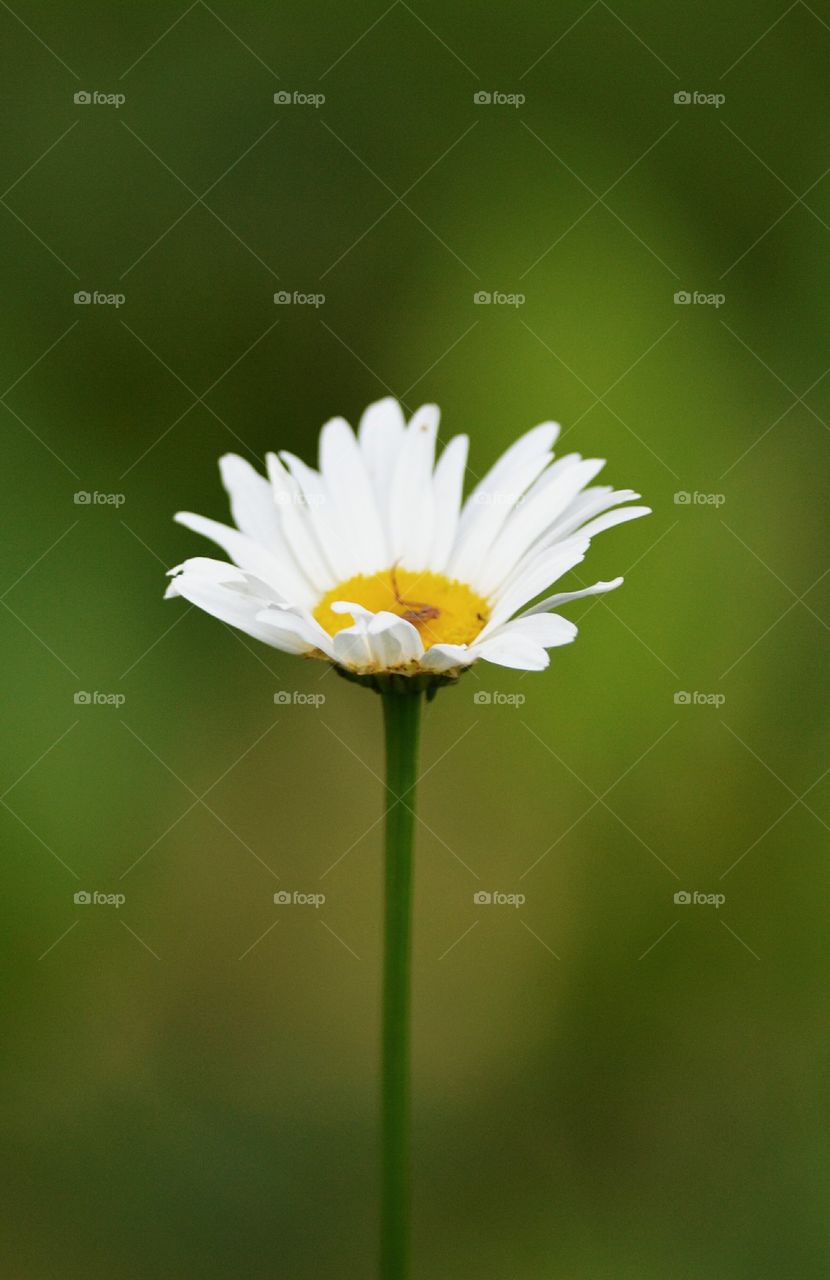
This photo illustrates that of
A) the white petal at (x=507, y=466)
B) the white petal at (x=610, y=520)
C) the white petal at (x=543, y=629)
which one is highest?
the white petal at (x=507, y=466)

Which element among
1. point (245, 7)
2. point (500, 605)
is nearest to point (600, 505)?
point (500, 605)

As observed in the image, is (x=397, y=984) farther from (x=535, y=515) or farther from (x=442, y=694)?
(x=442, y=694)

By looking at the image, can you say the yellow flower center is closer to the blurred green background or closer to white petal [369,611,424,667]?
white petal [369,611,424,667]

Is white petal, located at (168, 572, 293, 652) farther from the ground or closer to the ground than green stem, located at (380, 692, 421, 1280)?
farther from the ground

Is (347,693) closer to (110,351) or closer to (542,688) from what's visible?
(542,688)

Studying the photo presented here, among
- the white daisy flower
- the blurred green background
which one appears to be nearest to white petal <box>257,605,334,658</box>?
the white daisy flower

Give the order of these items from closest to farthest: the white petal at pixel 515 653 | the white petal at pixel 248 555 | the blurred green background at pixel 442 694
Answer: the white petal at pixel 515 653, the white petal at pixel 248 555, the blurred green background at pixel 442 694

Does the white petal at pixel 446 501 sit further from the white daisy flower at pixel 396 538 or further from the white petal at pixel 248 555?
the white petal at pixel 248 555

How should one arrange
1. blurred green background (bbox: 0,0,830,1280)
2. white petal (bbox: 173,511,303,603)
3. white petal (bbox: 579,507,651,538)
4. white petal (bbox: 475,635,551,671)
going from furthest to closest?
blurred green background (bbox: 0,0,830,1280) < white petal (bbox: 173,511,303,603) < white petal (bbox: 579,507,651,538) < white petal (bbox: 475,635,551,671)

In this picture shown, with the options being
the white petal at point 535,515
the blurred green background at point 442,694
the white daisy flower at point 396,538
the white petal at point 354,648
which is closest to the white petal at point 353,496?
the white daisy flower at point 396,538
